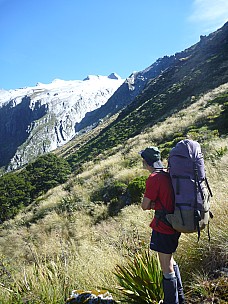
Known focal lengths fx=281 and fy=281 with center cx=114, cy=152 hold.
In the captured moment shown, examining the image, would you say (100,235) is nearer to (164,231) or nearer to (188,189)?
(164,231)

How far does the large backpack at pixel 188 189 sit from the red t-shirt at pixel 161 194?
0.10m

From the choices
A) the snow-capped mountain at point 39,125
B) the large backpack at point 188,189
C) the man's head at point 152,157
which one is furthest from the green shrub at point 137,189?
the snow-capped mountain at point 39,125

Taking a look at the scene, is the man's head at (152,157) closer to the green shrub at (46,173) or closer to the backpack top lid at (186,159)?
the backpack top lid at (186,159)

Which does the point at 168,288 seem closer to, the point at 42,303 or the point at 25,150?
the point at 42,303

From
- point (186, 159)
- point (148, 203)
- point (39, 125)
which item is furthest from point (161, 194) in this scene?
point (39, 125)

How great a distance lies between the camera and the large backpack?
2.35 m

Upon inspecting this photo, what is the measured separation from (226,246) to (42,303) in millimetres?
2032

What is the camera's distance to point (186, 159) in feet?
7.93

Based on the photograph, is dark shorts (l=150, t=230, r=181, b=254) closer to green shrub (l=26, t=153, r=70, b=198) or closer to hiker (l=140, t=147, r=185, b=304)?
hiker (l=140, t=147, r=185, b=304)

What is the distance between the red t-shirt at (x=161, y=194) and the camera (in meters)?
2.52

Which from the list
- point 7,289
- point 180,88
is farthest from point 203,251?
point 180,88

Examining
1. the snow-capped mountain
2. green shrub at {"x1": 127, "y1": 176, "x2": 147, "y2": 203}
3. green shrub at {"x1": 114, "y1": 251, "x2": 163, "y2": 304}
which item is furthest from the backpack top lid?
the snow-capped mountain

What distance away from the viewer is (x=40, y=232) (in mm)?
9375

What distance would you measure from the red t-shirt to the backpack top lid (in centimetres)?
15
